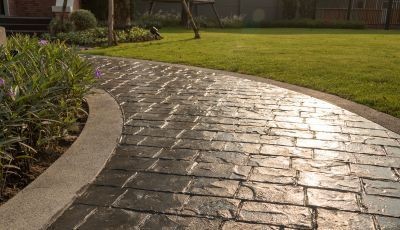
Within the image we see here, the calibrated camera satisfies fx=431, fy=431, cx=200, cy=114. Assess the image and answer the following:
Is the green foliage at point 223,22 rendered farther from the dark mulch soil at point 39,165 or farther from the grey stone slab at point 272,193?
the grey stone slab at point 272,193

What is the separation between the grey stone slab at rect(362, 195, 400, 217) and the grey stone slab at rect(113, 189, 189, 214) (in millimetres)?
1215

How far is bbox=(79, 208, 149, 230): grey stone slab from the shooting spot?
8.44ft

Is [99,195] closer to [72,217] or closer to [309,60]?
[72,217]

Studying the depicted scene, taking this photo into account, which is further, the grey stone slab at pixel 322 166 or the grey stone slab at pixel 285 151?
the grey stone slab at pixel 285 151

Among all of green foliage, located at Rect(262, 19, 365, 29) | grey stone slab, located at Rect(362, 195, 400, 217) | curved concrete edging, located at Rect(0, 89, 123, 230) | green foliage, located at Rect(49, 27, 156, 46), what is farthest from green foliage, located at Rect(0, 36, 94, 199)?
green foliage, located at Rect(262, 19, 365, 29)

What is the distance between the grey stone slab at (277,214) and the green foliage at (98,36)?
10768 mm

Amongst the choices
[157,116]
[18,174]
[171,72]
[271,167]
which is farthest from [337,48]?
[18,174]

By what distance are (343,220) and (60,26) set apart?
13215 mm

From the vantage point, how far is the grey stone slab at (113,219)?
2572 mm

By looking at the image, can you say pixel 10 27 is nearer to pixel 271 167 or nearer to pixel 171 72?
pixel 171 72

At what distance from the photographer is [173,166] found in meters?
3.50

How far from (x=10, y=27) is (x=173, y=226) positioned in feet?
47.1

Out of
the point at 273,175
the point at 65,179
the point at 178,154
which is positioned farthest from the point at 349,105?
the point at 65,179

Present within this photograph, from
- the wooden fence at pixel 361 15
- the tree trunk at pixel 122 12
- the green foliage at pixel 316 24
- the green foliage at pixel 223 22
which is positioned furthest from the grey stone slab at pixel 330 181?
the wooden fence at pixel 361 15
